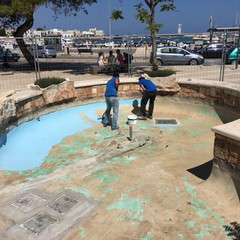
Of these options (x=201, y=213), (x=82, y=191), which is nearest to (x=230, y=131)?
(x=201, y=213)

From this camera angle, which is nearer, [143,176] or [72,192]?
[72,192]

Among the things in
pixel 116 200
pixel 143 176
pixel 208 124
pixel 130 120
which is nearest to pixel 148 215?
pixel 116 200

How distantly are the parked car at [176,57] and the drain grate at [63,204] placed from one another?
19968 millimetres

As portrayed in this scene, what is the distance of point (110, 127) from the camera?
10117 millimetres

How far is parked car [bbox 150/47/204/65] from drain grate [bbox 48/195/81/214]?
65.5 ft

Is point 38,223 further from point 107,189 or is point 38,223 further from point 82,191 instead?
point 107,189

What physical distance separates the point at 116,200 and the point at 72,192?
0.97 metres

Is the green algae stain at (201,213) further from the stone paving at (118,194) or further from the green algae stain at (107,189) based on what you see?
the green algae stain at (107,189)

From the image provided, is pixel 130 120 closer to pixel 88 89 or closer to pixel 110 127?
pixel 110 127

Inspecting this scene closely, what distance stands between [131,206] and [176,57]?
2033 centimetres

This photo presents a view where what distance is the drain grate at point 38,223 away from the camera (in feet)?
15.9

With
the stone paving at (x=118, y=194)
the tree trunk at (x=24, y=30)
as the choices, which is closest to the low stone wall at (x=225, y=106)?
the stone paving at (x=118, y=194)

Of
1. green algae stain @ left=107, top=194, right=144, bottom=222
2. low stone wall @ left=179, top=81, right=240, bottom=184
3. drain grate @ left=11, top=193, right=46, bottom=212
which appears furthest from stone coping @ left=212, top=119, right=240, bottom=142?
drain grate @ left=11, top=193, right=46, bottom=212

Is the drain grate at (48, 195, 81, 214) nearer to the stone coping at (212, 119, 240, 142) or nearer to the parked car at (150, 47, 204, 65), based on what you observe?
the stone coping at (212, 119, 240, 142)
